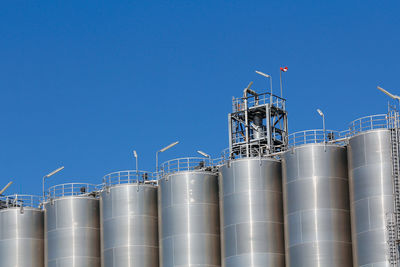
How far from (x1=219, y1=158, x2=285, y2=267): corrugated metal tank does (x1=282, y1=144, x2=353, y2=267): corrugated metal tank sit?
1.55 m

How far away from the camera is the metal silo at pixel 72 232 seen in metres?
120

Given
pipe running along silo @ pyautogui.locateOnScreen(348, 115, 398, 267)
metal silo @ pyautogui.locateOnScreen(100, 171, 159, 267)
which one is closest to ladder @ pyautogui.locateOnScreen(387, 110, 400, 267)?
pipe running along silo @ pyautogui.locateOnScreen(348, 115, 398, 267)

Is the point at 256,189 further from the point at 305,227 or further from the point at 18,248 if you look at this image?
the point at 18,248

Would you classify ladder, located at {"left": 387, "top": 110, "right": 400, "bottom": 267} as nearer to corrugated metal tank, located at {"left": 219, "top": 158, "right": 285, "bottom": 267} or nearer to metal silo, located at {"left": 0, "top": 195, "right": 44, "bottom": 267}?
corrugated metal tank, located at {"left": 219, "top": 158, "right": 285, "bottom": 267}

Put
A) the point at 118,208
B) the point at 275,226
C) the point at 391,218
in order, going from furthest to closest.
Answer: the point at 118,208, the point at 275,226, the point at 391,218

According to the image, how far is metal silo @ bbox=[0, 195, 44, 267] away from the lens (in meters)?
123

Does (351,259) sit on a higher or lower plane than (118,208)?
lower

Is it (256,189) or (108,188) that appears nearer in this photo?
(256,189)

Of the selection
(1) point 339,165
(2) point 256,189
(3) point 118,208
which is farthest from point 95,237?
(1) point 339,165

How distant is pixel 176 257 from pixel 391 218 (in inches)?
869

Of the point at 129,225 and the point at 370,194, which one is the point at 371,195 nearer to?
the point at 370,194

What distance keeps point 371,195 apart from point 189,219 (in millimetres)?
18847

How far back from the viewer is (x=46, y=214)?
123250 mm

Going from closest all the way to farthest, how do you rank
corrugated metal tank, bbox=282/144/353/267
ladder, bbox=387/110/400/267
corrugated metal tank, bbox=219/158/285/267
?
ladder, bbox=387/110/400/267 → corrugated metal tank, bbox=282/144/353/267 → corrugated metal tank, bbox=219/158/285/267
